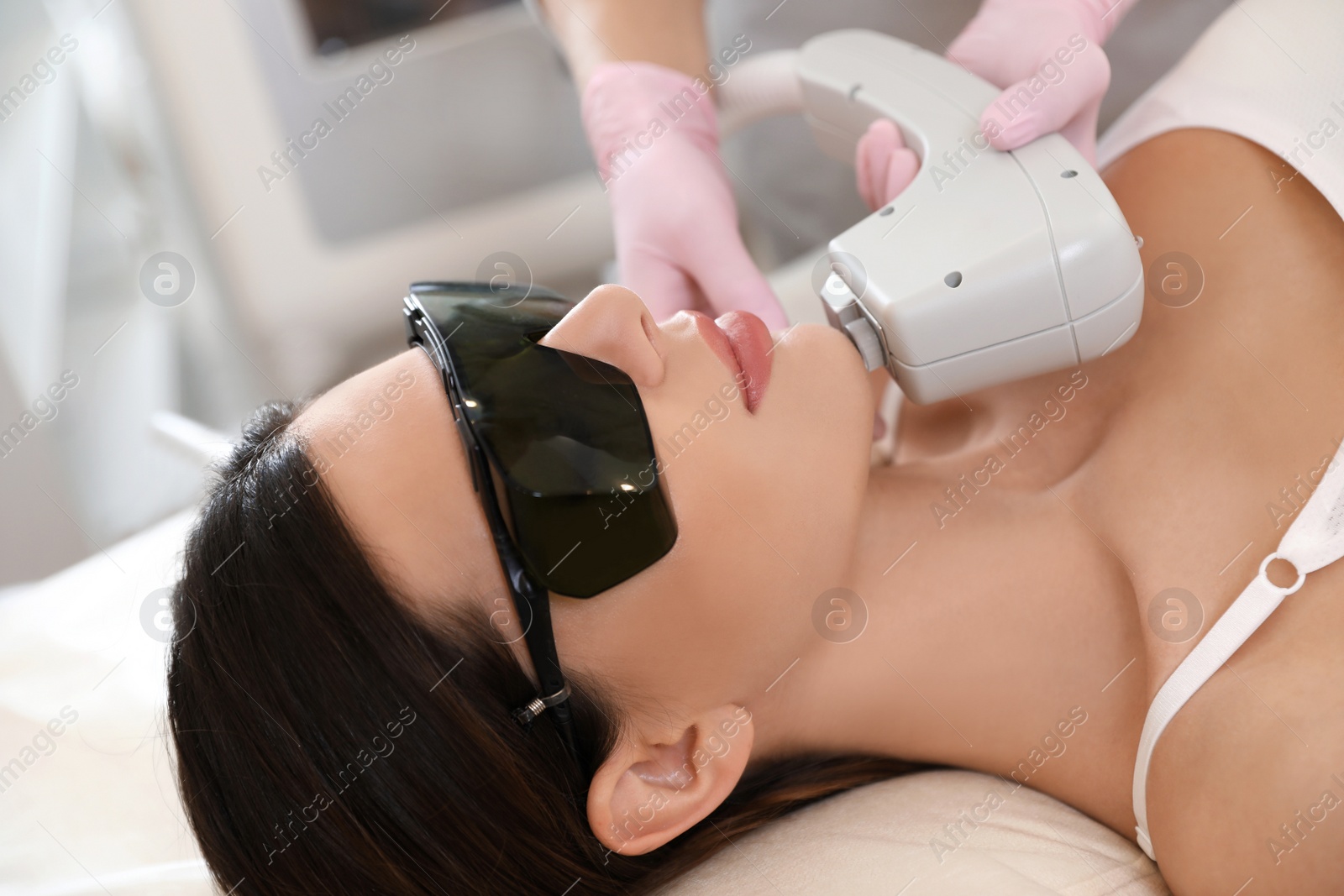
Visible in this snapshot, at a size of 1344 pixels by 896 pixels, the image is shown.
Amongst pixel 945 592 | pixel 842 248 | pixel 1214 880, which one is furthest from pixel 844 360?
pixel 1214 880

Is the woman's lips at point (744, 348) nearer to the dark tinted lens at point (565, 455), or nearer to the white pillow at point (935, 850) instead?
the dark tinted lens at point (565, 455)

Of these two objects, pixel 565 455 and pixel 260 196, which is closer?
pixel 565 455

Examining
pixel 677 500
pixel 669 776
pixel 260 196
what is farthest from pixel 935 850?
pixel 260 196

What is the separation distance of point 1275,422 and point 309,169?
71.6 inches

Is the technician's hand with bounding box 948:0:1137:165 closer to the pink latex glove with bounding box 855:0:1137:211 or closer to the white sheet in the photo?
the pink latex glove with bounding box 855:0:1137:211

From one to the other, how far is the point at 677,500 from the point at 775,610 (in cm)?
12

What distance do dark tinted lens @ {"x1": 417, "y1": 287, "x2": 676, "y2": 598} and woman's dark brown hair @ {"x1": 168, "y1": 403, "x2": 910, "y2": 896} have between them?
9 centimetres

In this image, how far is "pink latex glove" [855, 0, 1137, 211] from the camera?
81 centimetres

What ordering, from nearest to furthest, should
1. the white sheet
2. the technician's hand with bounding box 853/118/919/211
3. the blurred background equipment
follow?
the white sheet, the technician's hand with bounding box 853/118/919/211, the blurred background equipment

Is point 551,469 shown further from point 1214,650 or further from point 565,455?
point 1214,650

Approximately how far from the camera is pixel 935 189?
31.4 inches

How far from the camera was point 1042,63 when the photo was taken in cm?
88

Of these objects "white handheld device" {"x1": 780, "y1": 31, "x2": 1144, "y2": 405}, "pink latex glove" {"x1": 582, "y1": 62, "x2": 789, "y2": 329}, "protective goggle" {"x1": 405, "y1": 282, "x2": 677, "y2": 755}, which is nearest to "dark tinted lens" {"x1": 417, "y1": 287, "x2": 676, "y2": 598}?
"protective goggle" {"x1": 405, "y1": 282, "x2": 677, "y2": 755}

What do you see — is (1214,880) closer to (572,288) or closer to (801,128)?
(801,128)
